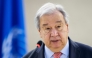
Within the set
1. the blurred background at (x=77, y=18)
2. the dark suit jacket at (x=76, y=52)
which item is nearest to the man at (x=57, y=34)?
the dark suit jacket at (x=76, y=52)

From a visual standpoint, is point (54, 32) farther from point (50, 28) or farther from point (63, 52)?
point (63, 52)

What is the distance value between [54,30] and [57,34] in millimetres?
36

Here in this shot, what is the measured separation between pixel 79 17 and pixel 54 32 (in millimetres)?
2460

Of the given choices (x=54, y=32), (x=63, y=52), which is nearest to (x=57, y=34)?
(x=54, y=32)

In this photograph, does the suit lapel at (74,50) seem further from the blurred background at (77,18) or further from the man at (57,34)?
the blurred background at (77,18)

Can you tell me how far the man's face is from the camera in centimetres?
130

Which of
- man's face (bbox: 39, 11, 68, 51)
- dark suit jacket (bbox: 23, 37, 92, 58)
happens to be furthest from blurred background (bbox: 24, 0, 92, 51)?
man's face (bbox: 39, 11, 68, 51)

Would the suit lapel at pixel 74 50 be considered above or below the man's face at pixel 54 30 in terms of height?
below

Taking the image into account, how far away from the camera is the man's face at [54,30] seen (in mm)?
1300

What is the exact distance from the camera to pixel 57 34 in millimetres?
1289

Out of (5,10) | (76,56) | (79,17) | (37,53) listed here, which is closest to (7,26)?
(5,10)

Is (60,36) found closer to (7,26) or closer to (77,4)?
(7,26)

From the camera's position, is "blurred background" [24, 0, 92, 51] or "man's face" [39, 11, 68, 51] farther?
"blurred background" [24, 0, 92, 51]

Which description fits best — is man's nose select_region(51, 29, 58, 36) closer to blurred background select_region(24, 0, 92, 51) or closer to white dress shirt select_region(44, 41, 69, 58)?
white dress shirt select_region(44, 41, 69, 58)
